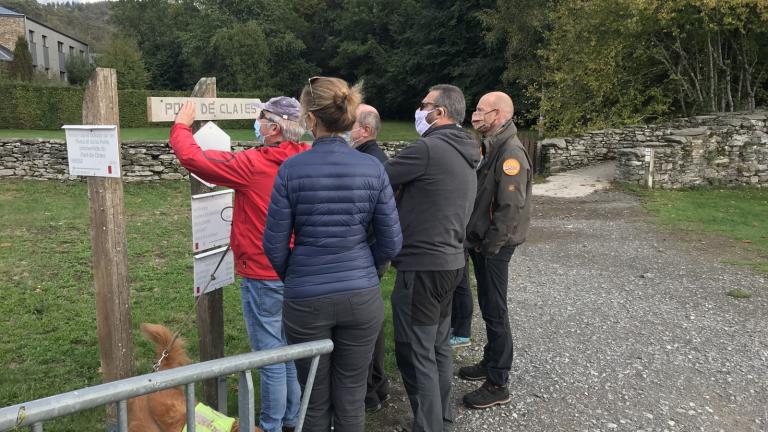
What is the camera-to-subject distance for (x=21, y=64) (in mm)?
42562

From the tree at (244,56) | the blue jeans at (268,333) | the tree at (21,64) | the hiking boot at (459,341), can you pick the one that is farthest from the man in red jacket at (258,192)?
the tree at (244,56)

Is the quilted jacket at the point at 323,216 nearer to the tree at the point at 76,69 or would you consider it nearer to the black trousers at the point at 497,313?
the black trousers at the point at 497,313

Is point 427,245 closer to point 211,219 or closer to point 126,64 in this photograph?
point 211,219

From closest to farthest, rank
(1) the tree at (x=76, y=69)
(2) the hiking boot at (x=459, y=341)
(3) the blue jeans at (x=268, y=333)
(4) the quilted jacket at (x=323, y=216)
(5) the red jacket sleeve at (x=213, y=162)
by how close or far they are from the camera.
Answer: (4) the quilted jacket at (x=323, y=216), (5) the red jacket sleeve at (x=213, y=162), (3) the blue jeans at (x=268, y=333), (2) the hiking boot at (x=459, y=341), (1) the tree at (x=76, y=69)

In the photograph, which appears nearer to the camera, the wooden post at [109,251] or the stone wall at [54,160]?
the wooden post at [109,251]

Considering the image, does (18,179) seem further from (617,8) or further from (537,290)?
(617,8)

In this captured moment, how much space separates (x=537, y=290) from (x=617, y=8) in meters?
14.7

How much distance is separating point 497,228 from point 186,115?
2.06 metres

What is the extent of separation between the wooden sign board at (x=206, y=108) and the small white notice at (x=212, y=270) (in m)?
0.78

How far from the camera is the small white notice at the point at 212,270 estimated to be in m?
3.26

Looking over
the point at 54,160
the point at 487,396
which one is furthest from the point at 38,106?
the point at 487,396

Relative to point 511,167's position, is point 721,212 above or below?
below

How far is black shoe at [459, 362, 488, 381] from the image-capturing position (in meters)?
4.32

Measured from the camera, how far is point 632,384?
13.9 ft
